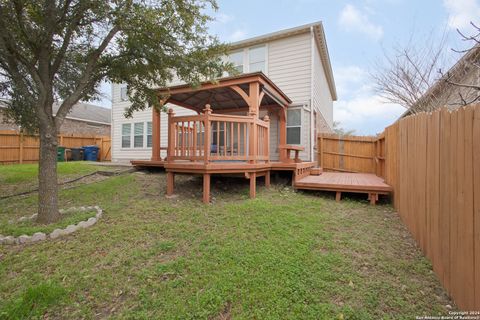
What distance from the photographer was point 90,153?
47.3 feet

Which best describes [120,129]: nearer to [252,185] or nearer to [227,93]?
[227,93]

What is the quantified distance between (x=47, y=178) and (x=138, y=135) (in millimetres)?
8474

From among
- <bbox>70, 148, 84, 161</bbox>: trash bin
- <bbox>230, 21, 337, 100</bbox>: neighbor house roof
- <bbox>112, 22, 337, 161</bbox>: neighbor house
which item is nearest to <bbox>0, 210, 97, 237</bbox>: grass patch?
<bbox>112, 22, 337, 161</bbox>: neighbor house

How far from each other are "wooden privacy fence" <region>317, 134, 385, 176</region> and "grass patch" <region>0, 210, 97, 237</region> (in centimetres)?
801

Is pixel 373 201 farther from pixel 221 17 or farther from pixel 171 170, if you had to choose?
pixel 221 17

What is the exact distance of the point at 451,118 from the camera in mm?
2086

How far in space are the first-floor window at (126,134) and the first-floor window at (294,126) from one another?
8293 mm

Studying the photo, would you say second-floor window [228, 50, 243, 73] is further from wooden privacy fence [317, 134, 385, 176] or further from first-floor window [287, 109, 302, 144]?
wooden privacy fence [317, 134, 385, 176]

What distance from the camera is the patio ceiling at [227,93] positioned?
5949 mm

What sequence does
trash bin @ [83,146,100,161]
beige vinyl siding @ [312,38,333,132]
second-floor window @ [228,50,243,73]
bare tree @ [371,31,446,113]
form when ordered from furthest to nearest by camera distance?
trash bin @ [83,146,100,161] < second-floor window @ [228,50,243,73] < beige vinyl siding @ [312,38,333,132] < bare tree @ [371,31,446,113]

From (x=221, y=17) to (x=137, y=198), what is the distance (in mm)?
4379

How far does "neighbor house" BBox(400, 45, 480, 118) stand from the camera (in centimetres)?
471

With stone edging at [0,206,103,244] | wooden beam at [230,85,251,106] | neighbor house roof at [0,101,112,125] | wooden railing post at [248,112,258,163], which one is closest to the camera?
stone edging at [0,206,103,244]

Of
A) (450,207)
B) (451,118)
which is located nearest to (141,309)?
(450,207)
